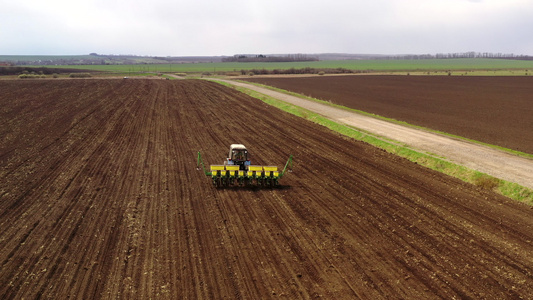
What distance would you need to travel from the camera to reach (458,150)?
2570 centimetres

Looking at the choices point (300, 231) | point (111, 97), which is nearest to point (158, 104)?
point (111, 97)

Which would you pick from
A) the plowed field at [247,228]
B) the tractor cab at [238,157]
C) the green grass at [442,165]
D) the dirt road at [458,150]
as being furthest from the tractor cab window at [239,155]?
the dirt road at [458,150]

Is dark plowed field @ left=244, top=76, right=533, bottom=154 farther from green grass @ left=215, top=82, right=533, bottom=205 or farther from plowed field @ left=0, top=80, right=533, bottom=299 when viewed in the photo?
plowed field @ left=0, top=80, right=533, bottom=299

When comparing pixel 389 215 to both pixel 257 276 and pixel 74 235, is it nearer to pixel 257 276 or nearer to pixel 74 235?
pixel 257 276

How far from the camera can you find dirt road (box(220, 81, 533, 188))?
20814 mm

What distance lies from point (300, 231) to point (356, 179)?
7383 millimetres

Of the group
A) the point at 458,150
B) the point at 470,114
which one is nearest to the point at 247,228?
the point at 458,150

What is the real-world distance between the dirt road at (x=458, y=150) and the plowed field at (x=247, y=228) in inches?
112

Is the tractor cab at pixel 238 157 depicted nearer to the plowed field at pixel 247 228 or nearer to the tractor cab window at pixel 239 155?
the tractor cab window at pixel 239 155

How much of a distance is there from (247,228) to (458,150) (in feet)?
59.8

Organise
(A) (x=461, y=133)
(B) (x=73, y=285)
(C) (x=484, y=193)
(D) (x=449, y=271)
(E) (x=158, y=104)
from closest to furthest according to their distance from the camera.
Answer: (B) (x=73, y=285) < (D) (x=449, y=271) < (C) (x=484, y=193) < (A) (x=461, y=133) < (E) (x=158, y=104)

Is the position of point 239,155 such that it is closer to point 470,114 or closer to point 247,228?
point 247,228

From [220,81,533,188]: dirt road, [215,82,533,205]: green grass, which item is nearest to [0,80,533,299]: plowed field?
[215,82,533,205]: green grass

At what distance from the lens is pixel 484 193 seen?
18609 mm
